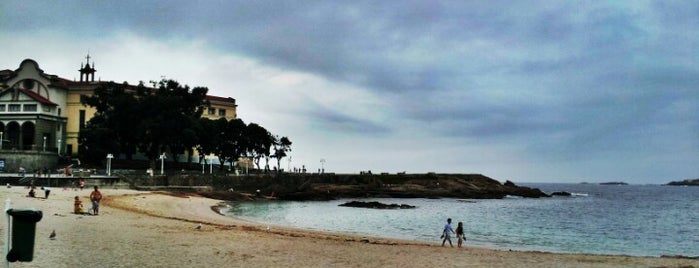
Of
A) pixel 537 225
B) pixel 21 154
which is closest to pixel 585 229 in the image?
pixel 537 225

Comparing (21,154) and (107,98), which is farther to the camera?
(107,98)

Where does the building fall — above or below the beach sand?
above

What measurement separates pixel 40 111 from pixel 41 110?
36 centimetres

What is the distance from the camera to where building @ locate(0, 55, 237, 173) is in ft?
273

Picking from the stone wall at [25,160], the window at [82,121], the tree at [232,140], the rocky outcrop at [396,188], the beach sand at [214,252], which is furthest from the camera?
the tree at [232,140]

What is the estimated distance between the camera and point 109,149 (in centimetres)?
8050

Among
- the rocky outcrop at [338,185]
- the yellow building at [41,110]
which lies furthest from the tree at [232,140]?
the yellow building at [41,110]

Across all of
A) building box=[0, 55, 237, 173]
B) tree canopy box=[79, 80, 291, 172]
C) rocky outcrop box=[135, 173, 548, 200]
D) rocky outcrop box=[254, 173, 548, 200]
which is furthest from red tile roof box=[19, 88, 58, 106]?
rocky outcrop box=[254, 173, 548, 200]

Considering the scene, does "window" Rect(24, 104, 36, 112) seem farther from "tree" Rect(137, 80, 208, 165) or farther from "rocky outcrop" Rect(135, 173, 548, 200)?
"rocky outcrop" Rect(135, 173, 548, 200)

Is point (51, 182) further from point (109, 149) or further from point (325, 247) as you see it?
point (325, 247)

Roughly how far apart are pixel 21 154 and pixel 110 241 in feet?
217

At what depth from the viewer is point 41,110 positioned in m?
85.2

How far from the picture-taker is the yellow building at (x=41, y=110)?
83.2m

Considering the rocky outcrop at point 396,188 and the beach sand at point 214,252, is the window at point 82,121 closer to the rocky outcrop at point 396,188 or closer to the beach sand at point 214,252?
the rocky outcrop at point 396,188
